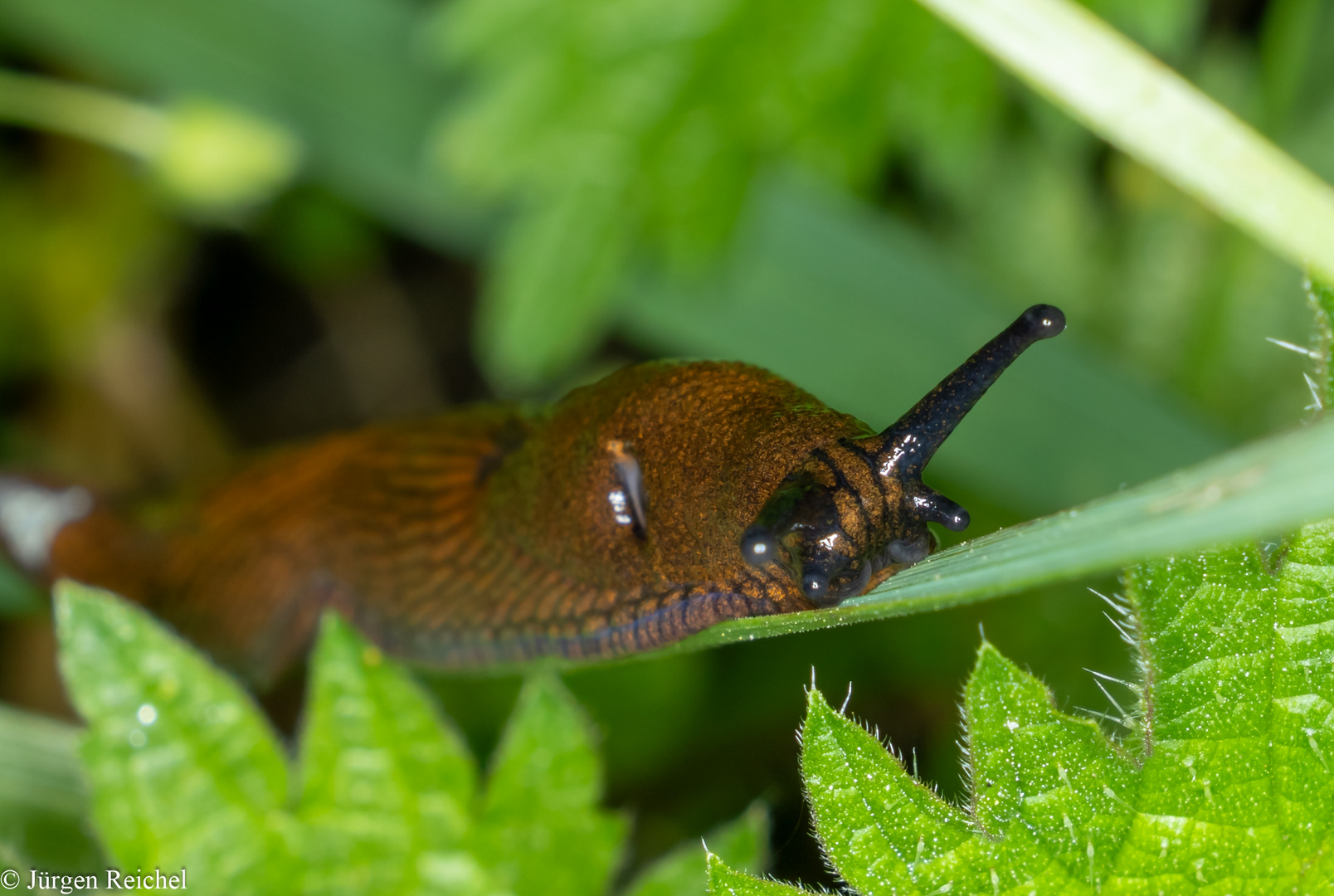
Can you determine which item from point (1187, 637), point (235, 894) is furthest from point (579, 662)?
point (1187, 637)

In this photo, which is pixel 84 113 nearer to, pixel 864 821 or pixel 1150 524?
pixel 864 821

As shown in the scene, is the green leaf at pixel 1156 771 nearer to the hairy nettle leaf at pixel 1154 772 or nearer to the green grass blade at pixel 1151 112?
the hairy nettle leaf at pixel 1154 772

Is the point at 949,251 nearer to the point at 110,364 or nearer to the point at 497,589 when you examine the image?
the point at 497,589

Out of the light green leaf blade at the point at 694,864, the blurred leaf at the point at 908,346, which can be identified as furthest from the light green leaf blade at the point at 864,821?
the blurred leaf at the point at 908,346

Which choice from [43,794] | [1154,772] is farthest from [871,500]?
[43,794]
